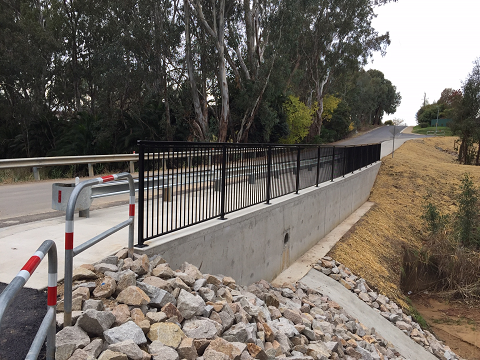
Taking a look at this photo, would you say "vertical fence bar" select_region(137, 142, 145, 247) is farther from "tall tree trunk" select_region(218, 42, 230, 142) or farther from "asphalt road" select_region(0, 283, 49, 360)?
"tall tree trunk" select_region(218, 42, 230, 142)

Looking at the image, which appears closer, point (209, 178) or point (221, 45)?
point (209, 178)

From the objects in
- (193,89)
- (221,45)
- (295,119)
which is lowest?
(295,119)

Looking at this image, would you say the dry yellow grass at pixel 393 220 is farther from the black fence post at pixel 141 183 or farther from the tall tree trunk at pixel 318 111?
the tall tree trunk at pixel 318 111

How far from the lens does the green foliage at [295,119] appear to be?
113 ft

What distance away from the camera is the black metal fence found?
16.4 feet

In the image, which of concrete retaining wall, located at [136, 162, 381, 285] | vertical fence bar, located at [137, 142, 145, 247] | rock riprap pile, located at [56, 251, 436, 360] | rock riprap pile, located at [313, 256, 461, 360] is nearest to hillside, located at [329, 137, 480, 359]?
rock riprap pile, located at [313, 256, 461, 360]

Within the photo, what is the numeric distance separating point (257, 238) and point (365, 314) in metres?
2.94

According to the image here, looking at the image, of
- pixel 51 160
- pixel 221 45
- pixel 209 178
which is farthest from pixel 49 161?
pixel 221 45

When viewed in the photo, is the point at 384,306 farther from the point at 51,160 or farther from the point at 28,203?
the point at 51,160

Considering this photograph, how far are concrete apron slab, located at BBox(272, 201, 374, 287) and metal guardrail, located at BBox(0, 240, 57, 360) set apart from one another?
241 inches

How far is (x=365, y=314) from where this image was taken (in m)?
8.31

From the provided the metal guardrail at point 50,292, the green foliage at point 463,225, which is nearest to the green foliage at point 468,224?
the green foliage at point 463,225

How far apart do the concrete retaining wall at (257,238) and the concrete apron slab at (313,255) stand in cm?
14

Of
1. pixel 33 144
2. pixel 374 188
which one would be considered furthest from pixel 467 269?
pixel 33 144
